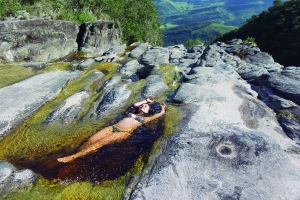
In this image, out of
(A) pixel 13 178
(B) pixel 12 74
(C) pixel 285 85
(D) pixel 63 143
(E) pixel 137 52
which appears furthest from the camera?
(E) pixel 137 52

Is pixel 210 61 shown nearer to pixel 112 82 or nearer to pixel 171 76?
pixel 171 76

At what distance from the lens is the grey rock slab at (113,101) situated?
14.2 m

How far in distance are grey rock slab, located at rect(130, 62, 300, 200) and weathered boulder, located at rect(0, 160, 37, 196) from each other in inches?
163

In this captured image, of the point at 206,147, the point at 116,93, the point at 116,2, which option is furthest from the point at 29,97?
the point at 116,2

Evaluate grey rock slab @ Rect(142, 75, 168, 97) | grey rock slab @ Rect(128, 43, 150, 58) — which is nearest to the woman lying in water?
grey rock slab @ Rect(142, 75, 168, 97)

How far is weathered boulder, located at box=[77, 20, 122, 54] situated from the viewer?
105 feet

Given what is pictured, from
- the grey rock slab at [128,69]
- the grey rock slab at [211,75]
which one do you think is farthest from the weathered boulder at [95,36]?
the grey rock slab at [211,75]

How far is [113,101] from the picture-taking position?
583 inches

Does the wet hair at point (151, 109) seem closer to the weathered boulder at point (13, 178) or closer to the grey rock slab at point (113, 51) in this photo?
the weathered boulder at point (13, 178)

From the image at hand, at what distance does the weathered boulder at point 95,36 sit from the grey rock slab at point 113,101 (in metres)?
18.1

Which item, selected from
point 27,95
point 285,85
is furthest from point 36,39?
point 285,85

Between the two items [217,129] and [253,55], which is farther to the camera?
[253,55]

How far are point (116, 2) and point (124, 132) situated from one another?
39.1 meters

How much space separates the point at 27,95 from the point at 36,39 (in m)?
13.0
